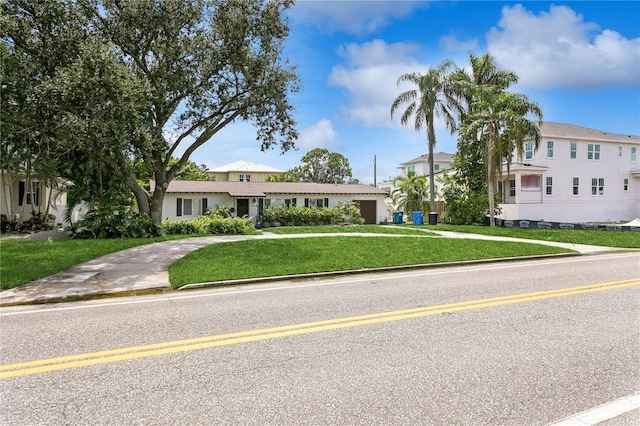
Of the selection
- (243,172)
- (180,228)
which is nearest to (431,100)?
(180,228)

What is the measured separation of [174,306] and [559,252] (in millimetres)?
12381

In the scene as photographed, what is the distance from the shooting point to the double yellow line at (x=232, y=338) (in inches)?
166

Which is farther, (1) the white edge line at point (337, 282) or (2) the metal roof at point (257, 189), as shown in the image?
(2) the metal roof at point (257, 189)

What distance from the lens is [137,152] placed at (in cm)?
1480

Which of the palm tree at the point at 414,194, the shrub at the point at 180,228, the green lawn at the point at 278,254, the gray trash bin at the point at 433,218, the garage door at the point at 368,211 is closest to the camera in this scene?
the green lawn at the point at 278,254

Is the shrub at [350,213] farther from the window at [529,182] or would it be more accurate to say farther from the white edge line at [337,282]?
the white edge line at [337,282]

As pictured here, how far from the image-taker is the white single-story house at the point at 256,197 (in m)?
28.3

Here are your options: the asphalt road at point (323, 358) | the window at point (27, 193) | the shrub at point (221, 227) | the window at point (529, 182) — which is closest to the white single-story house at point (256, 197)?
the window at point (27, 193)

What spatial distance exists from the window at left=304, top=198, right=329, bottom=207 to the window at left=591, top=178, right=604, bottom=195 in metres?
21.4

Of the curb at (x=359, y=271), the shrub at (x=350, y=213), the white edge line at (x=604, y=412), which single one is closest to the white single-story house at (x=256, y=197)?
the shrub at (x=350, y=213)

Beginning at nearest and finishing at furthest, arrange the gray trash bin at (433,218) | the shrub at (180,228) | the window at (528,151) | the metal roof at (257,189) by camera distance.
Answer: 1. the shrub at (180,228)
2. the gray trash bin at (433,218)
3. the metal roof at (257,189)
4. the window at (528,151)

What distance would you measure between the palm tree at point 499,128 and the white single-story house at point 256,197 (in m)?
10.8

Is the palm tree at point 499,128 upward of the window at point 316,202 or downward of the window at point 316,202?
upward

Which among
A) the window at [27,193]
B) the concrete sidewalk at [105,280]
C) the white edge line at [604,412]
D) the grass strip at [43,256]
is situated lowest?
the white edge line at [604,412]
